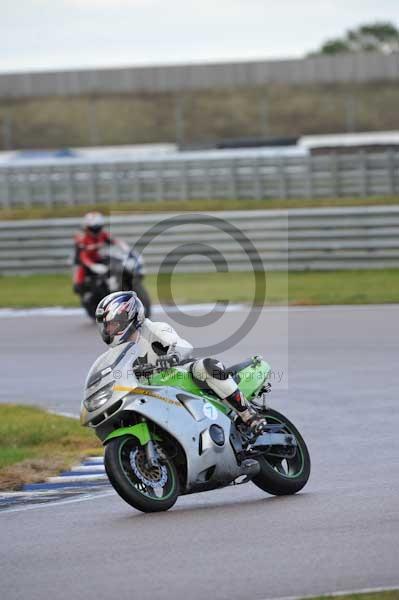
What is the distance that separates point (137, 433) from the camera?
788cm

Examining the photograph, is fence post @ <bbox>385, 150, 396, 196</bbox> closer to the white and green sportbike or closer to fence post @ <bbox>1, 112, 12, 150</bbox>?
the white and green sportbike

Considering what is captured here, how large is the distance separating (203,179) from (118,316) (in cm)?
2141

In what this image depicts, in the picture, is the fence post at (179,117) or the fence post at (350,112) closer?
the fence post at (350,112)

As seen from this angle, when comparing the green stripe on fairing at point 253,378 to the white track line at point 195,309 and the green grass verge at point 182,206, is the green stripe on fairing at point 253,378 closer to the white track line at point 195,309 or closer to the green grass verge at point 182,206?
the white track line at point 195,309

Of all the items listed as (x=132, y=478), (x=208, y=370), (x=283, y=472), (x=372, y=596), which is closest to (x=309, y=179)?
(x=283, y=472)

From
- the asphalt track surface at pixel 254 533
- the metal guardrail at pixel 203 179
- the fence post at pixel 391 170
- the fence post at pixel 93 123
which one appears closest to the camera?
the asphalt track surface at pixel 254 533

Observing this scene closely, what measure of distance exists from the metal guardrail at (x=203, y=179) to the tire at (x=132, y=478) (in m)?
20.0

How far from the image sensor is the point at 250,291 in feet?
74.0

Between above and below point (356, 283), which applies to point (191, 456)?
above

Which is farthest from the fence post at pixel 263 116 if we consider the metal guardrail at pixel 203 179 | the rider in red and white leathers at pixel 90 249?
the rider in red and white leathers at pixel 90 249

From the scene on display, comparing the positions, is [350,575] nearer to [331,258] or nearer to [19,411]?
[19,411]

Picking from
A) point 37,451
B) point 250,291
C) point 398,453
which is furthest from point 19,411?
point 250,291

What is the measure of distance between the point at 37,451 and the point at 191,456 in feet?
10.5

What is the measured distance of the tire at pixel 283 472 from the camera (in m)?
8.52
